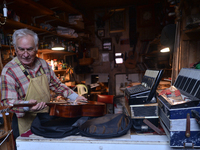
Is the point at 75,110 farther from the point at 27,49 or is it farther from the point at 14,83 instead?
the point at 27,49

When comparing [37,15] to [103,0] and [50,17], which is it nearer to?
[50,17]

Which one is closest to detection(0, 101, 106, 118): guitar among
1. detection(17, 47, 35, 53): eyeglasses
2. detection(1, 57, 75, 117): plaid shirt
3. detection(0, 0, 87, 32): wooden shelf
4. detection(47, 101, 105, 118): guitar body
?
detection(47, 101, 105, 118): guitar body

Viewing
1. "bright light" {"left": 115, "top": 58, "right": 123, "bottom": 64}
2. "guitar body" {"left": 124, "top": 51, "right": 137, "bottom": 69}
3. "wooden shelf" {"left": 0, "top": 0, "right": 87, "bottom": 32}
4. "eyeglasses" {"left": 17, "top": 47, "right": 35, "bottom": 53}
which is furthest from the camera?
"bright light" {"left": 115, "top": 58, "right": 123, "bottom": 64}

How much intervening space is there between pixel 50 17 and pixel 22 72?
6.87 feet

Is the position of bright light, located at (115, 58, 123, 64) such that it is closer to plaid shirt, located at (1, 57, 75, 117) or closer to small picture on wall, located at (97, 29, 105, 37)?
small picture on wall, located at (97, 29, 105, 37)

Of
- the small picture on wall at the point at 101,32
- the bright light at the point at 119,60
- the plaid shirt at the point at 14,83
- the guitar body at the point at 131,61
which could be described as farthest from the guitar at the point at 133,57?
the plaid shirt at the point at 14,83

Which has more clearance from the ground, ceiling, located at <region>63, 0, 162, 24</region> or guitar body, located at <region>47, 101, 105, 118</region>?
ceiling, located at <region>63, 0, 162, 24</region>

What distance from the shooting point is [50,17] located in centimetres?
325

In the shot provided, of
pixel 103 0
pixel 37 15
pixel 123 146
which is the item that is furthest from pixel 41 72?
pixel 103 0

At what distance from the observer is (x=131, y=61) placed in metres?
5.41

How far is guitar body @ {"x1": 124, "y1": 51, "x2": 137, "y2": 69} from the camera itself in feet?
17.7

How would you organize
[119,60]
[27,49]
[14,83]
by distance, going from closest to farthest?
[14,83], [27,49], [119,60]

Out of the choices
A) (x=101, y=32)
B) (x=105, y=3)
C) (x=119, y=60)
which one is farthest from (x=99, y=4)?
(x=119, y=60)

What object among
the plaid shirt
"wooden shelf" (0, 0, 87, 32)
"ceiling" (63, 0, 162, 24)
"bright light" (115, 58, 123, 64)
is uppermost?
"ceiling" (63, 0, 162, 24)
